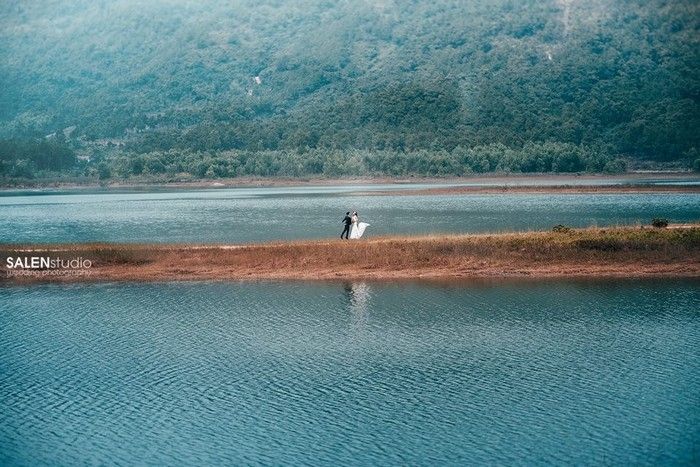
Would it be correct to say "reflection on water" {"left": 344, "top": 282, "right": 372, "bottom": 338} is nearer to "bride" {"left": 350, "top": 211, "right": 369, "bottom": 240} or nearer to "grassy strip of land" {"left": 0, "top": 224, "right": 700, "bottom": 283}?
"grassy strip of land" {"left": 0, "top": 224, "right": 700, "bottom": 283}

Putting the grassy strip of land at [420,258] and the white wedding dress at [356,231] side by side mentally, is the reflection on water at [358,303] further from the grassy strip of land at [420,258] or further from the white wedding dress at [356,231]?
the white wedding dress at [356,231]

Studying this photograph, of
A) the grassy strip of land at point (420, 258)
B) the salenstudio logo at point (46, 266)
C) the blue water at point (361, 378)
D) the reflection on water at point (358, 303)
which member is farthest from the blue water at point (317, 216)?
the blue water at point (361, 378)

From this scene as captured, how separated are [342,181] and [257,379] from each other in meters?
154

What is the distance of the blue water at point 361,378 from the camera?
931 inches

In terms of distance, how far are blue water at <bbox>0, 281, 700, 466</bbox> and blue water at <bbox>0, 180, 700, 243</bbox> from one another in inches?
958

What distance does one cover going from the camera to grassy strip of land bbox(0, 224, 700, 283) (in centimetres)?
4978

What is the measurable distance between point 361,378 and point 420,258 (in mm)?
22760

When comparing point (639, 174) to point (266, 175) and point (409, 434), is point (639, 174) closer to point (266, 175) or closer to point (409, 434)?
point (266, 175)

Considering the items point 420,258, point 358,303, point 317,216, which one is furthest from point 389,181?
point 358,303

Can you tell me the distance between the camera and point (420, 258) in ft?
170

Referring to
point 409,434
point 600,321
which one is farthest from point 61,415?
point 600,321

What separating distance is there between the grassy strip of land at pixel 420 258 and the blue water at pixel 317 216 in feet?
34.7

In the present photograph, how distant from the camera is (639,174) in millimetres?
164125

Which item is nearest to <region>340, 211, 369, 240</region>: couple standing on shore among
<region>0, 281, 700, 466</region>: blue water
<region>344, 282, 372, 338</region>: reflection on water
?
<region>344, 282, 372, 338</region>: reflection on water
